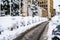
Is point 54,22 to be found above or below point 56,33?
above

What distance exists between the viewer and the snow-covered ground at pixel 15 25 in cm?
137

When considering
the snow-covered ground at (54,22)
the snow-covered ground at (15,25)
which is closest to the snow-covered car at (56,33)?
the snow-covered ground at (54,22)

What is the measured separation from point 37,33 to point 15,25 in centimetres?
24

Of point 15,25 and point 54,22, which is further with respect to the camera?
point 54,22

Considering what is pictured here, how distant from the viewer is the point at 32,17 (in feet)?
5.10

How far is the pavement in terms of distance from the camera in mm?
1460

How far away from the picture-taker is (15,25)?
1.43 m

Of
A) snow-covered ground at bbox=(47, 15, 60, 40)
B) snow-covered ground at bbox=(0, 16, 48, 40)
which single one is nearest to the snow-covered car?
snow-covered ground at bbox=(47, 15, 60, 40)

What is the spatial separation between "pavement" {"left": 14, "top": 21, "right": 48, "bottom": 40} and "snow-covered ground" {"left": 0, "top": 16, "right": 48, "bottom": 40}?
0.04 metres

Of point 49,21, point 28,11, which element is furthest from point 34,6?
point 49,21

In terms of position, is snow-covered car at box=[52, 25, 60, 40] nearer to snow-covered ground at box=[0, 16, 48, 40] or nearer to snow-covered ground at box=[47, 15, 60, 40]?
snow-covered ground at box=[47, 15, 60, 40]

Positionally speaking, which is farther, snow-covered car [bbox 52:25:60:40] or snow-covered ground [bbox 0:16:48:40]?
snow-covered car [bbox 52:25:60:40]

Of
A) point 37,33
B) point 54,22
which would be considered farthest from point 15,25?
point 54,22

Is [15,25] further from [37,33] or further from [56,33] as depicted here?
[56,33]
